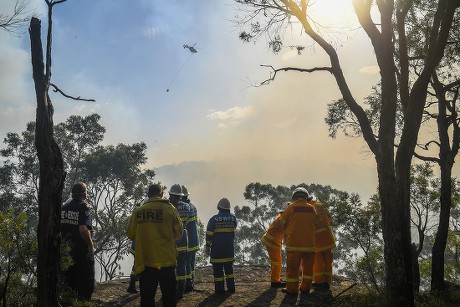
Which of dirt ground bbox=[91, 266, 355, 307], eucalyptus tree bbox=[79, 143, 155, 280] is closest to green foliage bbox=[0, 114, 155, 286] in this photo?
eucalyptus tree bbox=[79, 143, 155, 280]

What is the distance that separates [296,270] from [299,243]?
1.75ft

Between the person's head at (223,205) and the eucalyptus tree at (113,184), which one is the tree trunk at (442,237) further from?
the eucalyptus tree at (113,184)

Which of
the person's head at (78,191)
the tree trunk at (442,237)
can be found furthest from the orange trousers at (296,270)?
the person's head at (78,191)

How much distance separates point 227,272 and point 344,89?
181 inches

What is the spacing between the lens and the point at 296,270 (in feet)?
25.8

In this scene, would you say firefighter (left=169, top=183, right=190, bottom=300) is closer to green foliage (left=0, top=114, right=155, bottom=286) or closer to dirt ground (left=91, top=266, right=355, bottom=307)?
dirt ground (left=91, top=266, right=355, bottom=307)

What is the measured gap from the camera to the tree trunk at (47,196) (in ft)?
19.1

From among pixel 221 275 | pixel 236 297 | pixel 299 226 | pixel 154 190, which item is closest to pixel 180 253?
pixel 221 275

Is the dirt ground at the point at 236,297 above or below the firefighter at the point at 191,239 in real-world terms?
below

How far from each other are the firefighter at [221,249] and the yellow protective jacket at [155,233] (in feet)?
8.24

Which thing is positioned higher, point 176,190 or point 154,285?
point 176,190

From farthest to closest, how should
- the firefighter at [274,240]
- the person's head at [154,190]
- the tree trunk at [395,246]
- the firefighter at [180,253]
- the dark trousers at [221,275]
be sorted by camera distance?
the firefighter at [274,240]
the dark trousers at [221,275]
the firefighter at [180,253]
the tree trunk at [395,246]
the person's head at [154,190]

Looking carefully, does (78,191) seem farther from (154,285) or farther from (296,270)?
(296,270)

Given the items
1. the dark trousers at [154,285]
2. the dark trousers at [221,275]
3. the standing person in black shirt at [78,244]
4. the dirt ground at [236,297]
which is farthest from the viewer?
the dark trousers at [221,275]
